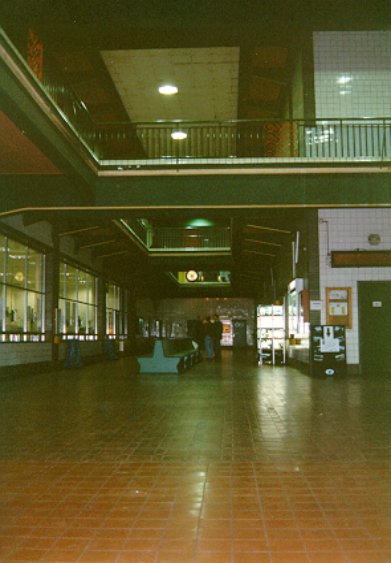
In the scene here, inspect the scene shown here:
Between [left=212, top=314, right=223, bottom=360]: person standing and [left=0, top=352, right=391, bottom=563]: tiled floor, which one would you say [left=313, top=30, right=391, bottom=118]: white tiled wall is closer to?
[left=0, top=352, right=391, bottom=563]: tiled floor

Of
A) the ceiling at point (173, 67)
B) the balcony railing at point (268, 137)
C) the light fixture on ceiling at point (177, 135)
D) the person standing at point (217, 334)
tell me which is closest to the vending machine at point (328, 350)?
the ceiling at point (173, 67)

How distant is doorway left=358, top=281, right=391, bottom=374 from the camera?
14.1 metres

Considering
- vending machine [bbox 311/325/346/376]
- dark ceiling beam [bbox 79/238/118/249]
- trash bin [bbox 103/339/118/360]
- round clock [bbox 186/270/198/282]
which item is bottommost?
trash bin [bbox 103/339/118/360]

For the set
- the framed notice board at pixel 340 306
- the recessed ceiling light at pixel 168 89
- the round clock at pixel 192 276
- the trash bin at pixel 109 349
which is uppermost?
the recessed ceiling light at pixel 168 89

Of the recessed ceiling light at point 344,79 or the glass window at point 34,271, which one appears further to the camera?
the glass window at point 34,271

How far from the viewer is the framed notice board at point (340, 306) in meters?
14.2

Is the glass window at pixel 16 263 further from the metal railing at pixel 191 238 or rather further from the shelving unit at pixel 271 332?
the metal railing at pixel 191 238

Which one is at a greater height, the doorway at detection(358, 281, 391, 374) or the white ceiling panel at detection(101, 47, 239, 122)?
the white ceiling panel at detection(101, 47, 239, 122)

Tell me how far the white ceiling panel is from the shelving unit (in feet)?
22.2

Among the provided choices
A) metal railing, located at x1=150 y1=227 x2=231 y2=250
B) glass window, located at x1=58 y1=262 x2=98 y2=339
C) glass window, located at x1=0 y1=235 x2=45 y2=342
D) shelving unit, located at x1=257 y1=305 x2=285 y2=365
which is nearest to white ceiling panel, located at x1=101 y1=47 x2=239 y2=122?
glass window, located at x1=0 y1=235 x2=45 y2=342

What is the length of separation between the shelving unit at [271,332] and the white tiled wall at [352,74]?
7008 millimetres

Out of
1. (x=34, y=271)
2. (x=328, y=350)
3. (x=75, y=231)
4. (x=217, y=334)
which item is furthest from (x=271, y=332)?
(x=34, y=271)

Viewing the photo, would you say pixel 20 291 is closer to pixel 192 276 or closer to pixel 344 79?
pixel 344 79

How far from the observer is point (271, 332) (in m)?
18.9
